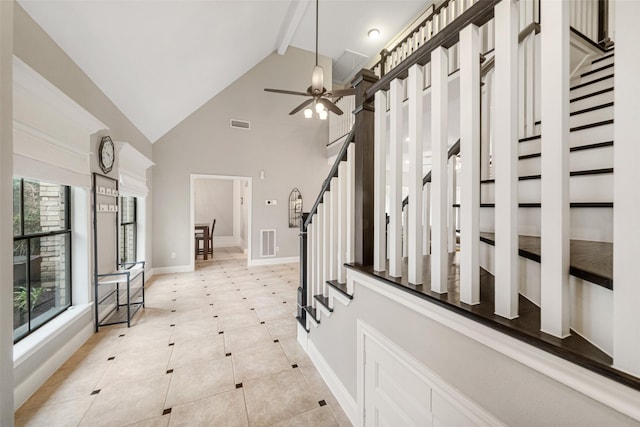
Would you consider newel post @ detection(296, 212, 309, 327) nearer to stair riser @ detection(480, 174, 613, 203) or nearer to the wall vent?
stair riser @ detection(480, 174, 613, 203)

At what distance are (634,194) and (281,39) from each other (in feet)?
21.9

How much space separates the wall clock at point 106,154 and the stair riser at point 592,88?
4.38 metres

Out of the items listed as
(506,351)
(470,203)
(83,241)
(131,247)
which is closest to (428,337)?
(506,351)

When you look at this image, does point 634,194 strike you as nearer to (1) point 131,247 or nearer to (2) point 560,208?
(2) point 560,208

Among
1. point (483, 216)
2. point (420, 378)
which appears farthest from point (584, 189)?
point (420, 378)

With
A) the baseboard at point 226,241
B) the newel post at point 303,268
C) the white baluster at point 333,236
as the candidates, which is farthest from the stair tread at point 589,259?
the baseboard at point 226,241

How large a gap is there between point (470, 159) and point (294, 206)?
5738mm

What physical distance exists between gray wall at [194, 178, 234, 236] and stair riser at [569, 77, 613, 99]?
A: 9.15 metres

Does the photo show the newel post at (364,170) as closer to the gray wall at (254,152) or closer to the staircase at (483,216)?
the staircase at (483,216)

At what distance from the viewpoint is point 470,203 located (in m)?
0.85

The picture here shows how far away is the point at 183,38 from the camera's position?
306cm

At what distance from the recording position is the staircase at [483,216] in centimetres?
64

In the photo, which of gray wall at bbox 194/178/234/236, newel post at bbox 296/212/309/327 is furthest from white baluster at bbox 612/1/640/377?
gray wall at bbox 194/178/234/236

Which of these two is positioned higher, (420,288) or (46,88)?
(46,88)
